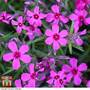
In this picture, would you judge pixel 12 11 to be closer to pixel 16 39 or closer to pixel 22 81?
pixel 16 39

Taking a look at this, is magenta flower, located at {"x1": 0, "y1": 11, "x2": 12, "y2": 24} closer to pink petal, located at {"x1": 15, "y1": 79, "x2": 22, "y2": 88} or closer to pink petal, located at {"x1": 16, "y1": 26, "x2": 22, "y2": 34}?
pink petal, located at {"x1": 16, "y1": 26, "x2": 22, "y2": 34}

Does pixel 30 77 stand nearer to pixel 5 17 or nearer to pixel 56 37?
pixel 56 37

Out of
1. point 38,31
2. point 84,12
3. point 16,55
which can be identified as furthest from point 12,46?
point 84,12

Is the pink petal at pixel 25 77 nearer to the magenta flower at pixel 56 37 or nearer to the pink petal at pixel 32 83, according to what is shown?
the pink petal at pixel 32 83

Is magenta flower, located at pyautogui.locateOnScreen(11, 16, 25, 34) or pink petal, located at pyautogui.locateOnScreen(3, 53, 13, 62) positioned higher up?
magenta flower, located at pyautogui.locateOnScreen(11, 16, 25, 34)

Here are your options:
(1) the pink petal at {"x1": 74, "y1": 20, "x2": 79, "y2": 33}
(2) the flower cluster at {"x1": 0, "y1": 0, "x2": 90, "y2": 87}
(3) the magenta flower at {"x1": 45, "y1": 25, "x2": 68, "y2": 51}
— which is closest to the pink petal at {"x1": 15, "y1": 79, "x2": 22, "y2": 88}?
(2) the flower cluster at {"x1": 0, "y1": 0, "x2": 90, "y2": 87}

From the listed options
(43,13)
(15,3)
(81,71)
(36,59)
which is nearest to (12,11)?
(15,3)

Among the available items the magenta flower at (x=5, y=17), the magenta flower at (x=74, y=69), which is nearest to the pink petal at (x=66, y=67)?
the magenta flower at (x=74, y=69)

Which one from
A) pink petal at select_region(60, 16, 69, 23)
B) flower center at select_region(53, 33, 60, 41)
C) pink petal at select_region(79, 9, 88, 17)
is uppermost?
pink petal at select_region(79, 9, 88, 17)
